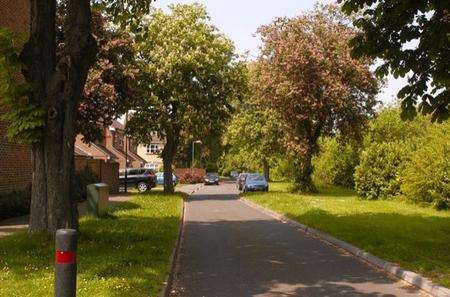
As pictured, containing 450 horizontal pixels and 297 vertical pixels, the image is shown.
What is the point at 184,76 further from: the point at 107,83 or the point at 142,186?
the point at 142,186

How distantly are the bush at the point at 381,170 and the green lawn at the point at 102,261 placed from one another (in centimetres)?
1789

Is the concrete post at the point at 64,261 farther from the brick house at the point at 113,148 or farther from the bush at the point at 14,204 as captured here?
the brick house at the point at 113,148

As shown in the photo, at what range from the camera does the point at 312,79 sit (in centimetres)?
3653

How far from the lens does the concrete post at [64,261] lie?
5297mm

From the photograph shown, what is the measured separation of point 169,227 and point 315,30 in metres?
22.2

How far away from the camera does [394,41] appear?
42.9 feet

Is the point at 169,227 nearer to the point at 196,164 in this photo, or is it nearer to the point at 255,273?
the point at 255,273

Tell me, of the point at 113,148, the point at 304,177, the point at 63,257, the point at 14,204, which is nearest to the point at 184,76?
the point at 304,177

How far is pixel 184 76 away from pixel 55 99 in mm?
26306

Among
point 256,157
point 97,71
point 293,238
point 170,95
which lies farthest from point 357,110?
point 256,157

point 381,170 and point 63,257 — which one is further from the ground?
point 381,170

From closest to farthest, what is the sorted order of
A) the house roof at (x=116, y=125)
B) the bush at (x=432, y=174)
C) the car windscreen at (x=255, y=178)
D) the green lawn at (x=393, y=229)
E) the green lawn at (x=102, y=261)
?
the green lawn at (x=102, y=261)
the green lawn at (x=393, y=229)
the bush at (x=432, y=174)
the car windscreen at (x=255, y=178)
the house roof at (x=116, y=125)

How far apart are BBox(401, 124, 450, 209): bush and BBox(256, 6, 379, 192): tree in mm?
8150

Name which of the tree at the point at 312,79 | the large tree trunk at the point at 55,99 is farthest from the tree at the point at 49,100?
the tree at the point at 312,79
